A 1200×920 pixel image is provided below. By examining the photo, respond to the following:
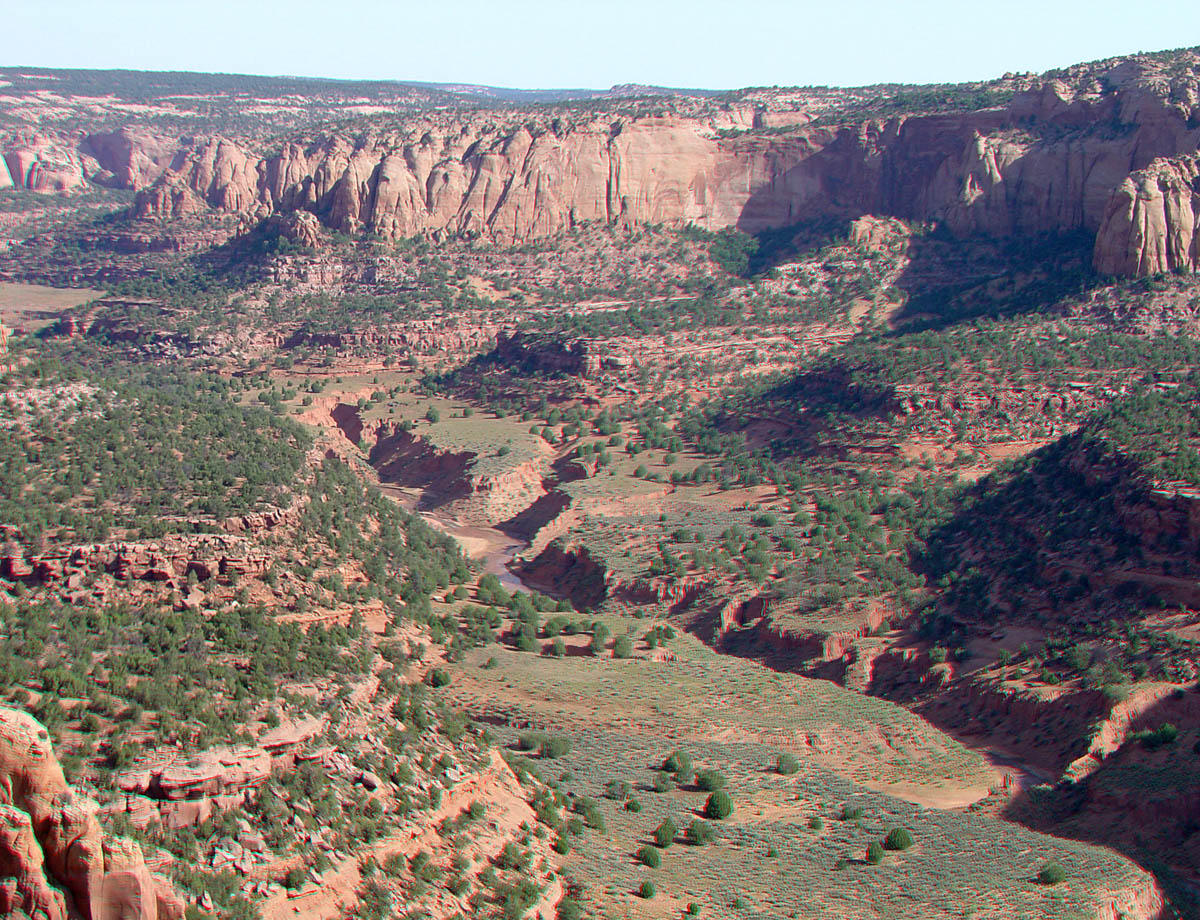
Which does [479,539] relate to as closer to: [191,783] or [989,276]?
[989,276]

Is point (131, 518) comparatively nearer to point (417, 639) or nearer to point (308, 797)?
point (417, 639)

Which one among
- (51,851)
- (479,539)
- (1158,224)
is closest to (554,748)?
(51,851)

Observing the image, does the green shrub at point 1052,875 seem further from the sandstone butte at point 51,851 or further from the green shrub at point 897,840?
the sandstone butte at point 51,851

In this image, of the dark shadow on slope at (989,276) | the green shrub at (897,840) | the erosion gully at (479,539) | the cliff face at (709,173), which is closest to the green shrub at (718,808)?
the green shrub at (897,840)

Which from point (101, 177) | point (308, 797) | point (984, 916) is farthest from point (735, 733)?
point (101, 177)

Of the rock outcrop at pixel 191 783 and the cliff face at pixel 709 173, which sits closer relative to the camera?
the rock outcrop at pixel 191 783
